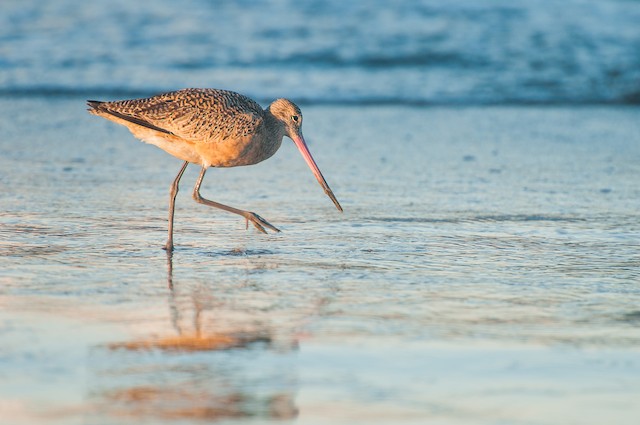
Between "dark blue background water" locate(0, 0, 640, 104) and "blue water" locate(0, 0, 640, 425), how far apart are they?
102 millimetres

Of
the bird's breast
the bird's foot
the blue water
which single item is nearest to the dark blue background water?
the blue water

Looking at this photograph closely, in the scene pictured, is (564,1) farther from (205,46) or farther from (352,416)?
(352,416)

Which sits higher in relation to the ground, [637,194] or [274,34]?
[274,34]

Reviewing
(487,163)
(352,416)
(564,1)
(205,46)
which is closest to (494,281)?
(352,416)

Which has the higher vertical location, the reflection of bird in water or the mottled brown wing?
the mottled brown wing

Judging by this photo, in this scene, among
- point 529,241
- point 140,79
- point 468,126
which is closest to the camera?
point 529,241

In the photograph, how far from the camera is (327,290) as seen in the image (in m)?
4.72

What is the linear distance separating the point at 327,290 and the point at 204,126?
1759 mm

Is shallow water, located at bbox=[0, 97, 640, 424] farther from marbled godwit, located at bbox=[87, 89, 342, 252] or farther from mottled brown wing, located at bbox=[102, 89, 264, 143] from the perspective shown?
mottled brown wing, located at bbox=[102, 89, 264, 143]

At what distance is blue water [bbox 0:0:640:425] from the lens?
3.44m

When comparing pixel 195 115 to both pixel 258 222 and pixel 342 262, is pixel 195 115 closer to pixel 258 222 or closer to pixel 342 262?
pixel 258 222

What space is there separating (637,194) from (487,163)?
1.41m

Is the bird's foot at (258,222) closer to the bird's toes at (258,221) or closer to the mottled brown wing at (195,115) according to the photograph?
the bird's toes at (258,221)

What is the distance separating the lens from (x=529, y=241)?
19.0ft
